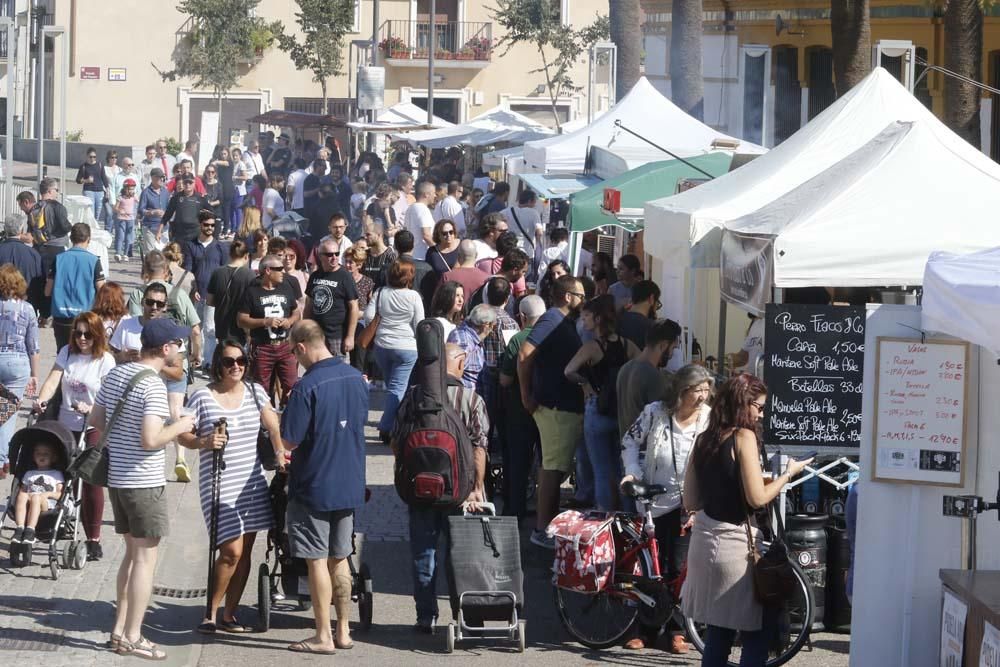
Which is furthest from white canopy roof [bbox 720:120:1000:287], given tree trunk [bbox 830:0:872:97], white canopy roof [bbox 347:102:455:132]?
white canopy roof [bbox 347:102:455:132]

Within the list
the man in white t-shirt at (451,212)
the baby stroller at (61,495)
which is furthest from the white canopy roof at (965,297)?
the man in white t-shirt at (451,212)

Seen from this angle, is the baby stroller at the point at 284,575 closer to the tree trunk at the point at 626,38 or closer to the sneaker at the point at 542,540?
the sneaker at the point at 542,540

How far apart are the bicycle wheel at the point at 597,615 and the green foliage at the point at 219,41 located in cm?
4505

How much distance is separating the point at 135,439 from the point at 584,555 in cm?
238

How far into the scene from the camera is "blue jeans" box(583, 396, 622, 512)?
9.20m

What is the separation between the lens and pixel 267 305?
12.4 meters

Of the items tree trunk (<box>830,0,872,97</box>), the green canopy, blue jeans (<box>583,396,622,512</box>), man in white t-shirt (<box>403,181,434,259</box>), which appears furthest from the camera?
man in white t-shirt (<box>403,181,434,259</box>)

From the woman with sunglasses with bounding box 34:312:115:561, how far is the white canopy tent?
3955 millimetres

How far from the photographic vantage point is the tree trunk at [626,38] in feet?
96.5

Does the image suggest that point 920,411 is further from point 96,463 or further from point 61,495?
point 61,495

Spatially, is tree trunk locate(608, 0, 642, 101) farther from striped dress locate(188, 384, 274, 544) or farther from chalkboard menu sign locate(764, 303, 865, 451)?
striped dress locate(188, 384, 274, 544)

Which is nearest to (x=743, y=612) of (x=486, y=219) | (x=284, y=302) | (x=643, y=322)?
(x=643, y=322)

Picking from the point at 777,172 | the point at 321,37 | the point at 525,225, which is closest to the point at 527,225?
the point at 525,225

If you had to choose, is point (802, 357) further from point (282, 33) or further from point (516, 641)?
point (282, 33)
